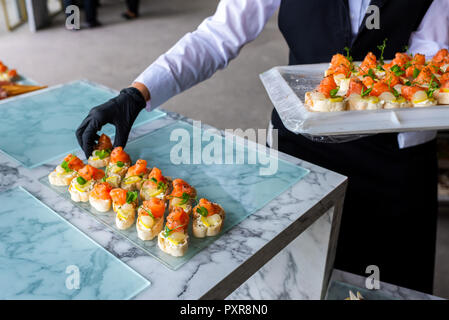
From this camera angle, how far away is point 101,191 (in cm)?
102

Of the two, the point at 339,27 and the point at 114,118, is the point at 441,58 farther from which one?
the point at 114,118

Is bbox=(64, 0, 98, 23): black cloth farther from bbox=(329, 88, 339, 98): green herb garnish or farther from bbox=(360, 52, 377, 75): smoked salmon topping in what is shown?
bbox=(329, 88, 339, 98): green herb garnish

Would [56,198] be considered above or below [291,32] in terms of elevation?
below

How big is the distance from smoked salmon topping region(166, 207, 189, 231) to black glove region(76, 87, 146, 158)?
0.40m

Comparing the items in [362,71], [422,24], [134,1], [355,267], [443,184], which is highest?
[422,24]

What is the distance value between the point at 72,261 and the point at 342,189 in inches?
27.7

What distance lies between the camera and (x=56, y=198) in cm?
108

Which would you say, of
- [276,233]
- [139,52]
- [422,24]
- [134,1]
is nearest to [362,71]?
[422,24]

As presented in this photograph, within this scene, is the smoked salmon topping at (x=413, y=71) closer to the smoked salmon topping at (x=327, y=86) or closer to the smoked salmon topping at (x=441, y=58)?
the smoked salmon topping at (x=441, y=58)

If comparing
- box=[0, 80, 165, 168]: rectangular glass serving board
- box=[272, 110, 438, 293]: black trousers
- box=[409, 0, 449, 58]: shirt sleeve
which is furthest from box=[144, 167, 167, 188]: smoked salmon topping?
box=[409, 0, 449, 58]: shirt sleeve

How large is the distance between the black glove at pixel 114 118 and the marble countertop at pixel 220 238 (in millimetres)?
123

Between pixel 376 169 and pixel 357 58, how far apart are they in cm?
37
